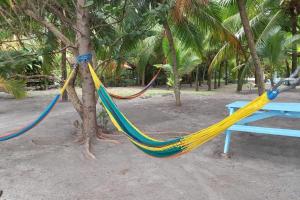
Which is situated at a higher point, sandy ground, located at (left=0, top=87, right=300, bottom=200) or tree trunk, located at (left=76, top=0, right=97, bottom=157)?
tree trunk, located at (left=76, top=0, right=97, bottom=157)

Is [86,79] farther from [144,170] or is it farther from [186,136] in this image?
[186,136]

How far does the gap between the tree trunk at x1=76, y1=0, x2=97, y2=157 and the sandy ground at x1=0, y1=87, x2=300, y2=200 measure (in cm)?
25

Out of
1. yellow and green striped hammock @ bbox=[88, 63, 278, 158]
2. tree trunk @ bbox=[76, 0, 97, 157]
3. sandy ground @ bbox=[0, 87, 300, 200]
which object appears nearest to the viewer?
yellow and green striped hammock @ bbox=[88, 63, 278, 158]

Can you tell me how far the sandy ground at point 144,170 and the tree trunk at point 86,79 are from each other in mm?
255

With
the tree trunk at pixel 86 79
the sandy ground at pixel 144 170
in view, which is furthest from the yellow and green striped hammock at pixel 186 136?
the tree trunk at pixel 86 79

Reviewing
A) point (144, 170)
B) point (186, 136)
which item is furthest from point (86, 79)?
point (186, 136)

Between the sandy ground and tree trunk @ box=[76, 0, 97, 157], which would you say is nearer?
the sandy ground

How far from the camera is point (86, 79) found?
16.9ft

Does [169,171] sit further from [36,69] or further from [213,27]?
[36,69]

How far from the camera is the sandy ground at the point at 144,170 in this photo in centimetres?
326

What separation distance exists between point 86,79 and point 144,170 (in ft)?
6.09

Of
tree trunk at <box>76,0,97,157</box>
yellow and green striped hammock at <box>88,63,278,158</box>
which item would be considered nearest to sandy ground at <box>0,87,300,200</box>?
tree trunk at <box>76,0,97,157</box>

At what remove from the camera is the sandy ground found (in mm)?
3256

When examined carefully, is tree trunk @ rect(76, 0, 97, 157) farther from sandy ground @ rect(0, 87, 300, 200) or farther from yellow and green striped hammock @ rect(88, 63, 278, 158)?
yellow and green striped hammock @ rect(88, 63, 278, 158)
